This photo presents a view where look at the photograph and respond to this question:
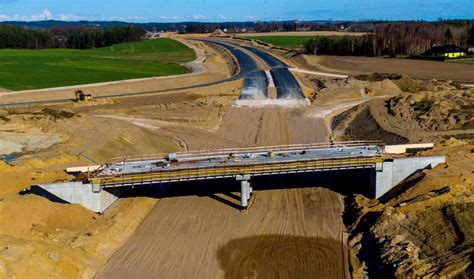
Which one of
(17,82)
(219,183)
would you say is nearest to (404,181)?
(219,183)

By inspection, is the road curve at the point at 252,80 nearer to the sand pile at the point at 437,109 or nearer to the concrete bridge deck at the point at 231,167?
the sand pile at the point at 437,109

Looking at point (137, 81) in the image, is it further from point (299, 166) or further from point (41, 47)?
point (41, 47)

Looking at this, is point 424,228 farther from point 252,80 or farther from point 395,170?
point 252,80

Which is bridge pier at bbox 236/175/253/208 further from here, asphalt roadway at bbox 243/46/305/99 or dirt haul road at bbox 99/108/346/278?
asphalt roadway at bbox 243/46/305/99

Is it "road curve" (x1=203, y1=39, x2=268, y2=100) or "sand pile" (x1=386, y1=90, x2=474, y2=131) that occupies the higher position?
"road curve" (x1=203, y1=39, x2=268, y2=100)

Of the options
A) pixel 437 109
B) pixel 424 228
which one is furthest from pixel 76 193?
pixel 437 109

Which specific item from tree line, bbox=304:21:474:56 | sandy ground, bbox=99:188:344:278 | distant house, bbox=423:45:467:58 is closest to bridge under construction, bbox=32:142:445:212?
sandy ground, bbox=99:188:344:278

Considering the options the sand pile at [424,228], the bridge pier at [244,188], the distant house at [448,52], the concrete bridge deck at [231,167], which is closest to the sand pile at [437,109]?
the sand pile at [424,228]
